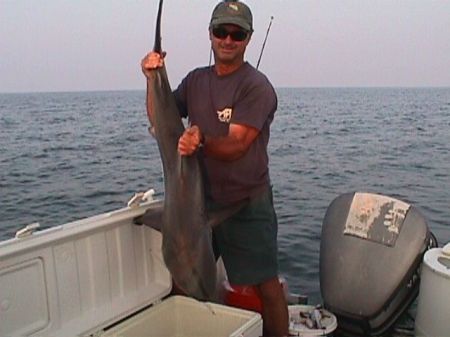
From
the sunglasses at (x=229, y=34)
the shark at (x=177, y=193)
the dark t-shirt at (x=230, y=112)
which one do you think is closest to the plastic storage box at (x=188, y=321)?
the shark at (x=177, y=193)

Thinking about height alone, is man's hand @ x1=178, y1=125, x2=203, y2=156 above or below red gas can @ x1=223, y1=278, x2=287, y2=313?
above

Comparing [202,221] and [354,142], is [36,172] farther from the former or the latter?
[202,221]

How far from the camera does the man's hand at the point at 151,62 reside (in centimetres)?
290

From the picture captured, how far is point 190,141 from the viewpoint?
9.07 ft

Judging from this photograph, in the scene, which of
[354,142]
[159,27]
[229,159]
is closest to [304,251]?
[229,159]

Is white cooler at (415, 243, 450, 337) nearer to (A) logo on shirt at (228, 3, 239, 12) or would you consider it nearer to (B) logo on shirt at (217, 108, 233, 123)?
(B) logo on shirt at (217, 108, 233, 123)

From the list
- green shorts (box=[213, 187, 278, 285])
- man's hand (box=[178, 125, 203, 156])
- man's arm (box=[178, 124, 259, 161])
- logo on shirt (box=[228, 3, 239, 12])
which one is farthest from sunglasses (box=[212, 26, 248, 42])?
green shorts (box=[213, 187, 278, 285])

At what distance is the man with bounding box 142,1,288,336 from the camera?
312 centimetres

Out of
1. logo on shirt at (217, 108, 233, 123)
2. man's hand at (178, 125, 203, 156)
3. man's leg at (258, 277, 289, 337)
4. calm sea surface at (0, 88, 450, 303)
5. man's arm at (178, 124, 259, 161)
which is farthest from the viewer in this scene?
calm sea surface at (0, 88, 450, 303)

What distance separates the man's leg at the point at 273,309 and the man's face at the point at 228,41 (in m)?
1.34

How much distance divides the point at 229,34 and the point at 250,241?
1184 mm

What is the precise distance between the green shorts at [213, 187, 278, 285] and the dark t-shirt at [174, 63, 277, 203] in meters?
0.12

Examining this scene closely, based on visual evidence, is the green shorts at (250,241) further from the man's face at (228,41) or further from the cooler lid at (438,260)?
the cooler lid at (438,260)

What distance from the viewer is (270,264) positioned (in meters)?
3.58
